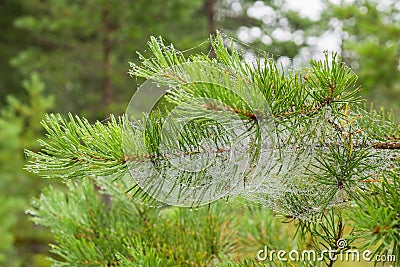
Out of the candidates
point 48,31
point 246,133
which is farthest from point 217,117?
point 48,31

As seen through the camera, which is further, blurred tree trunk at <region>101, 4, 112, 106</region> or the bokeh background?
blurred tree trunk at <region>101, 4, 112, 106</region>

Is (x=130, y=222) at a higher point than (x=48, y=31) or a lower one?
lower

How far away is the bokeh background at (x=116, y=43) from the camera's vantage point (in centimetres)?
427

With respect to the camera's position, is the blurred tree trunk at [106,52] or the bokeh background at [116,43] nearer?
the bokeh background at [116,43]

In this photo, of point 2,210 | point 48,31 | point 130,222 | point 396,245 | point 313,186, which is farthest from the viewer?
point 48,31

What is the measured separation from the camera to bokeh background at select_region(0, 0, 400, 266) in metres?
4.27

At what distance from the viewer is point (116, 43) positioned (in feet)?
20.1

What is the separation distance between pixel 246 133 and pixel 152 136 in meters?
0.12

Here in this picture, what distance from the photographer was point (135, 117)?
611 mm

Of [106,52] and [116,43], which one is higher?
[116,43]

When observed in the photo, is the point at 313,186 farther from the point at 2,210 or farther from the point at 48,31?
the point at 48,31

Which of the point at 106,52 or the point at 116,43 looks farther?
the point at 116,43

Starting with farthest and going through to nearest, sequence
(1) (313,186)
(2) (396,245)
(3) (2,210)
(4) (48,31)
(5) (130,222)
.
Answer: (4) (48,31) < (3) (2,210) < (5) (130,222) < (1) (313,186) < (2) (396,245)

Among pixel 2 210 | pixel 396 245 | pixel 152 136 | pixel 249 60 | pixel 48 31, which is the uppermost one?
pixel 48 31
